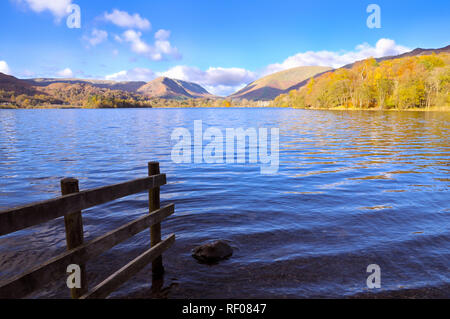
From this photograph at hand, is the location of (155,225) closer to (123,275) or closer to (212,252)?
(123,275)

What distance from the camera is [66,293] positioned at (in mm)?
6688

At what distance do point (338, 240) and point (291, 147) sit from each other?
24.4m

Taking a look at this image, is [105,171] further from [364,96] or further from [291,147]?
[364,96]

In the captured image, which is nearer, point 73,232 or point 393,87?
point 73,232

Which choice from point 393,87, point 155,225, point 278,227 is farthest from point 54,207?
point 393,87

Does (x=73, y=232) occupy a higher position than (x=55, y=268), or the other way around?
(x=73, y=232)

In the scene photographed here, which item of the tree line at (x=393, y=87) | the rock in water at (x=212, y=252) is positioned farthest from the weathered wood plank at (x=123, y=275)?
the tree line at (x=393, y=87)

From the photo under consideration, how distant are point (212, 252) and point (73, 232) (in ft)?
14.0

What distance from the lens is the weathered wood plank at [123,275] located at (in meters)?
5.39

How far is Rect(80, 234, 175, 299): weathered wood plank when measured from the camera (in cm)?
539

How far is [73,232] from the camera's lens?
4898mm

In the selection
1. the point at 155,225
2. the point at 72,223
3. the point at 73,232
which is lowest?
the point at 155,225

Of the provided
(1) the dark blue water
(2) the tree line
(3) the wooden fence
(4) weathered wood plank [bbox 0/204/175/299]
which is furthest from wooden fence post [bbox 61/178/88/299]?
(2) the tree line

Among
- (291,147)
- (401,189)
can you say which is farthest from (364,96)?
(401,189)
